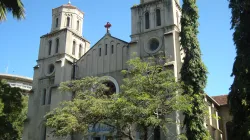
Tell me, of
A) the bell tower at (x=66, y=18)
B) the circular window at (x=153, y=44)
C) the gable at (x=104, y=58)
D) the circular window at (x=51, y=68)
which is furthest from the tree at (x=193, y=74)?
the circular window at (x=51, y=68)

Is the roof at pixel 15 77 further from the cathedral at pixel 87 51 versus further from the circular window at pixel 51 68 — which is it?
the circular window at pixel 51 68

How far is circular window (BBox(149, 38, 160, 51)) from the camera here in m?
26.5

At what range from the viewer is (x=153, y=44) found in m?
26.8

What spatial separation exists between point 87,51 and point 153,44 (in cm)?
712

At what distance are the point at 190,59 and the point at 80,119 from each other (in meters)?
8.82

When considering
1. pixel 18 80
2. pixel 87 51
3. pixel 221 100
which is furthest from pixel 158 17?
pixel 18 80

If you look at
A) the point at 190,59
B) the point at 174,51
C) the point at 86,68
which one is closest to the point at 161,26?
the point at 174,51

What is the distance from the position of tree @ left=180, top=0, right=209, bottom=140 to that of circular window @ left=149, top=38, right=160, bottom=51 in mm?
4310

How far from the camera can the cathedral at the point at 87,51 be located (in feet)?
86.7

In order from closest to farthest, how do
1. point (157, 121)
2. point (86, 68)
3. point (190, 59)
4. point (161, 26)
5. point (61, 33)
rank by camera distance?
point (157, 121) < point (190, 59) < point (161, 26) < point (86, 68) < point (61, 33)

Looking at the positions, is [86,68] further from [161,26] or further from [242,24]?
[242,24]

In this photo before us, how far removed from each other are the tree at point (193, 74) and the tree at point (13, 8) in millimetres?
11144

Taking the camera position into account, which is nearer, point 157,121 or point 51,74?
point 157,121

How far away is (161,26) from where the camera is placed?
26859 millimetres
